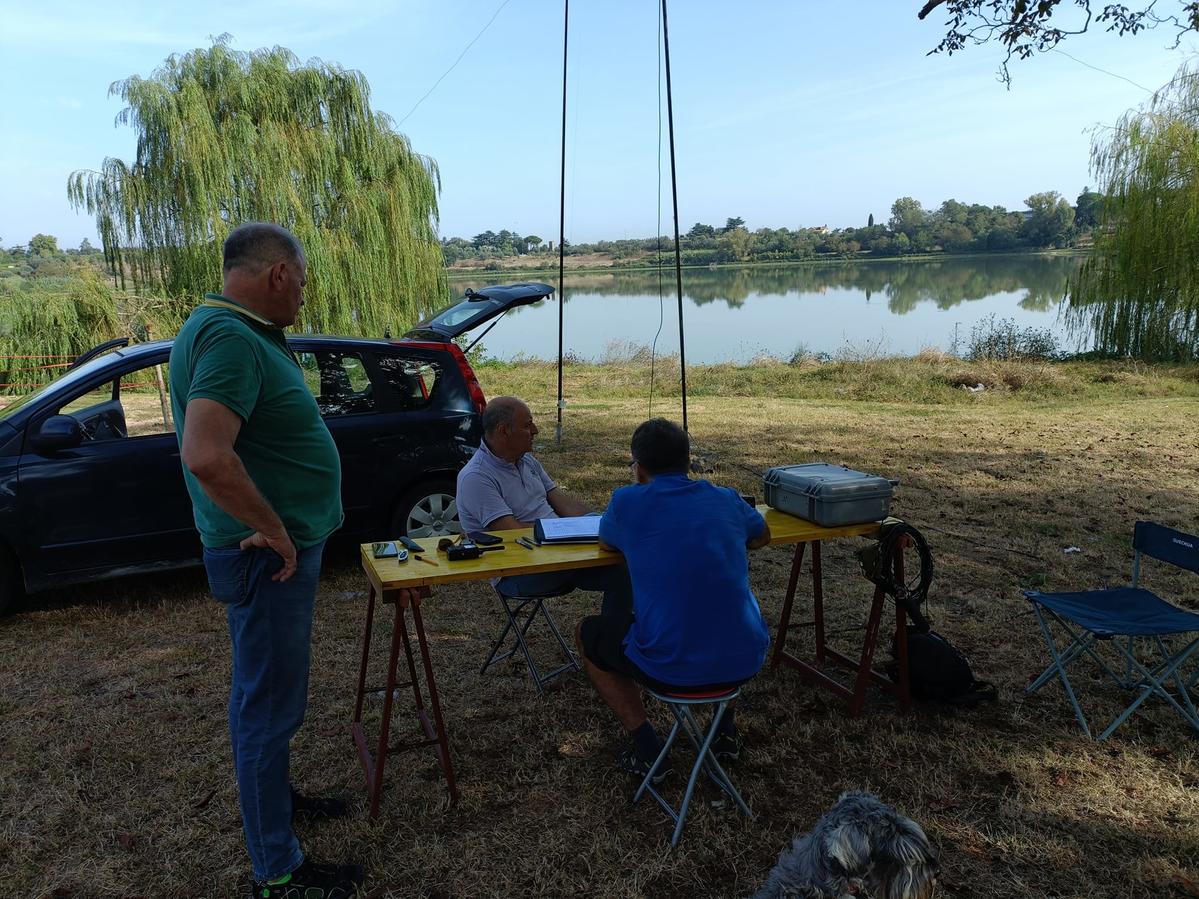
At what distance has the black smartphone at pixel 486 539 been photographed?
324cm

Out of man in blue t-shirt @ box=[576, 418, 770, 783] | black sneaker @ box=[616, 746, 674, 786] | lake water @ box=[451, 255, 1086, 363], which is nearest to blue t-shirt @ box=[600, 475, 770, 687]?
man in blue t-shirt @ box=[576, 418, 770, 783]

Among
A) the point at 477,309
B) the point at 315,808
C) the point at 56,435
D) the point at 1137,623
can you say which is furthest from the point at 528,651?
the point at 477,309

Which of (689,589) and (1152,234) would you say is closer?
(689,589)

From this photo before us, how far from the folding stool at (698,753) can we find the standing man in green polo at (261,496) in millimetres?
1043

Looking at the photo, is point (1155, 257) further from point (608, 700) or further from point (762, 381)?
point (608, 700)

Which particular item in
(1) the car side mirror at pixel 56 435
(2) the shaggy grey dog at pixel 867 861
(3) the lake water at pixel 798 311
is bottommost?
(3) the lake water at pixel 798 311

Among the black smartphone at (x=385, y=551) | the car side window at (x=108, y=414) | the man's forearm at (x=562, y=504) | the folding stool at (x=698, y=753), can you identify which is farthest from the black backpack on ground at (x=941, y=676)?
the car side window at (x=108, y=414)

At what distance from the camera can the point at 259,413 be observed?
2.13 metres

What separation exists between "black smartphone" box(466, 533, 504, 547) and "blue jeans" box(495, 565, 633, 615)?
267 mm

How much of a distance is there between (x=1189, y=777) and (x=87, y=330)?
646 inches

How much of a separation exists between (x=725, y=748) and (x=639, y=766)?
0.36 metres

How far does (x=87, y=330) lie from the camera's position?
47.5 ft

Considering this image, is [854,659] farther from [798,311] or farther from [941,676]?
[798,311]

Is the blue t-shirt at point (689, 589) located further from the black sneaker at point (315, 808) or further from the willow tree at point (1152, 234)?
the willow tree at point (1152, 234)
